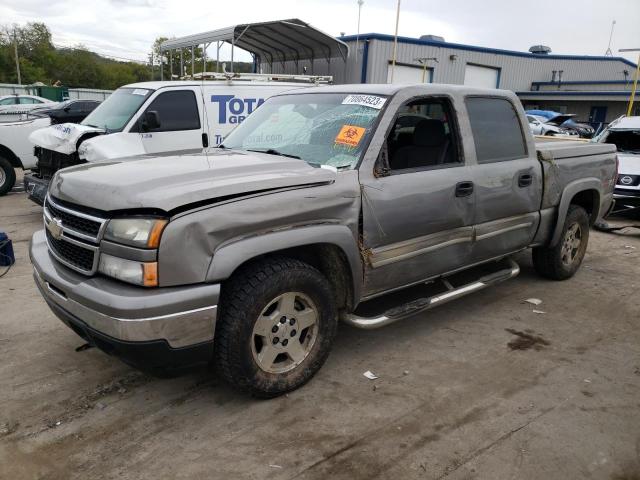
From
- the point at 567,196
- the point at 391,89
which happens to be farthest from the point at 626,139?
the point at 391,89

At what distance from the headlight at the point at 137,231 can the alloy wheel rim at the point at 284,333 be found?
753 millimetres

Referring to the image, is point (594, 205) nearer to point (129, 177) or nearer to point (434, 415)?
point (434, 415)

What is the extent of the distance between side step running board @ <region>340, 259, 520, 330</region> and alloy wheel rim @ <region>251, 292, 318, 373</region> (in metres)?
0.36

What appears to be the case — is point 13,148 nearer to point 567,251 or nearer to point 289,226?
point 289,226

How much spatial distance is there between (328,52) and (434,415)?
1875cm

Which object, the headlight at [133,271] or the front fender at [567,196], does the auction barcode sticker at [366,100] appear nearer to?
the headlight at [133,271]

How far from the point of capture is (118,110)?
7828 mm

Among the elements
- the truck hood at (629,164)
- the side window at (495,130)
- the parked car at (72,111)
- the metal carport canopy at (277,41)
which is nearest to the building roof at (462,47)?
the metal carport canopy at (277,41)

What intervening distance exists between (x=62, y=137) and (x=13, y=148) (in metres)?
2.89

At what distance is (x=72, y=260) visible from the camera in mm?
2980

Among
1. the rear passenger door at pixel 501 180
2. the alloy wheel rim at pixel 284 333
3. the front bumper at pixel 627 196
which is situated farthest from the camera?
the front bumper at pixel 627 196

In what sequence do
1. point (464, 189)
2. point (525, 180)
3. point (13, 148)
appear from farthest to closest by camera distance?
point (13, 148) < point (525, 180) < point (464, 189)

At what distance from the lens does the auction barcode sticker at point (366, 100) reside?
3662 millimetres

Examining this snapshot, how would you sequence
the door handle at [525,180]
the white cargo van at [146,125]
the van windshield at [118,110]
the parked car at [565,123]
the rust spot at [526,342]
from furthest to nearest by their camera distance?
the parked car at [565,123] < the van windshield at [118,110] < the white cargo van at [146,125] < the door handle at [525,180] < the rust spot at [526,342]
